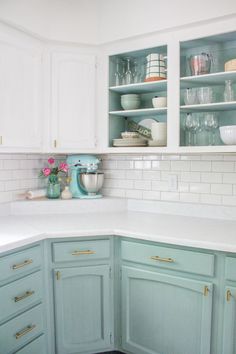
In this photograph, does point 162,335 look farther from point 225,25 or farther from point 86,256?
point 225,25

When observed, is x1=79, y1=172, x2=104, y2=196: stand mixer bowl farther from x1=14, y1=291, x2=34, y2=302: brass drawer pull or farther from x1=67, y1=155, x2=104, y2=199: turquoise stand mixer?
x1=14, y1=291, x2=34, y2=302: brass drawer pull

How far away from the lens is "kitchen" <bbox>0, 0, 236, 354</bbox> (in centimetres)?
172

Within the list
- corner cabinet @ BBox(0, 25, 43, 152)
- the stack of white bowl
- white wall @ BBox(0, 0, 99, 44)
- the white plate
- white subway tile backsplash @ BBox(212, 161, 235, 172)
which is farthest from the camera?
the white plate

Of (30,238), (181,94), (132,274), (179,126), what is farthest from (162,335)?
(181,94)

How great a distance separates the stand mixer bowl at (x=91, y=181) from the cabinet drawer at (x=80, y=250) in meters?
0.70

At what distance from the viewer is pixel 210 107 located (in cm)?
202

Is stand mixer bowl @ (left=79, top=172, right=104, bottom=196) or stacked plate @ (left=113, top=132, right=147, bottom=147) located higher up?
stacked plate @ (left=113, top=132, right=147, bottom=147)

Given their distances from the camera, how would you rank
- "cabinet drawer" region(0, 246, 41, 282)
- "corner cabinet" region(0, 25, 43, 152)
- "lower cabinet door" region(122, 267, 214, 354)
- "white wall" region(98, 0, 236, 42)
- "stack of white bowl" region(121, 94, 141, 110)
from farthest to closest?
"stack of white bowl" region(121, 94, 141, 110), "corner cabinet" region(0, 25, 43, 152), "white wall" region(98, 0, 236, 42), "lower cabinet door" region(122, 267, 214, 354), "cabinet drawer" region(0, 246, 41, 282)

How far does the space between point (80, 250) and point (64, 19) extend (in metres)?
1.59

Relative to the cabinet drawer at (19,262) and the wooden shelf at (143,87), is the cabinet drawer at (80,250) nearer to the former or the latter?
the cabinet drawer at (19,262)

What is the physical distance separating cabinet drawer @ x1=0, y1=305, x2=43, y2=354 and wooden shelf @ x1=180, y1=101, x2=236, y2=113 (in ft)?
5.07

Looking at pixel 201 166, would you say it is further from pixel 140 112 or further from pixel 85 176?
pixel 85 176

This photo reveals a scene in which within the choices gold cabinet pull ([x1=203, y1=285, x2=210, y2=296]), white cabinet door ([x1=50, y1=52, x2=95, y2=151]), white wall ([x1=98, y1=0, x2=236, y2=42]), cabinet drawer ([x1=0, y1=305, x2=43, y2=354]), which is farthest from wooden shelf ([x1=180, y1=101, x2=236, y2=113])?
cabinet drawer ([x1=0, y1=305, x2=43, y2=354])

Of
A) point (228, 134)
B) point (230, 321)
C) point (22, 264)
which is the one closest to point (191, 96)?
point (228, 134)
